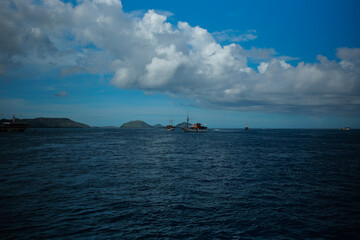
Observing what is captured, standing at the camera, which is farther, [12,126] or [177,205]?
[12,126]

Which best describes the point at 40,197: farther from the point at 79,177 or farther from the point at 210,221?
the point at 210,221

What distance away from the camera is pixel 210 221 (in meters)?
14.1

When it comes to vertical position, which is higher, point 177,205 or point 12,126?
point 12,126

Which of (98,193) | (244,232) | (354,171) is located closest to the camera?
(244,232)

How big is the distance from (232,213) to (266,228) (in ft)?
8.99

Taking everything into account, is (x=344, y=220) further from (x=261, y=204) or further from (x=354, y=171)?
(x=354, y=171)

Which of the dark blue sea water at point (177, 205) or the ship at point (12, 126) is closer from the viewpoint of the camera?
the dark blue sea water at point (177, 205)

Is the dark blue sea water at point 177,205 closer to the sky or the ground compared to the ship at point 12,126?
closer to the ground

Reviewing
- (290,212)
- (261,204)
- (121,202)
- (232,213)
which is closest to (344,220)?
(290,212)

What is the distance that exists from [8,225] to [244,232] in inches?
585

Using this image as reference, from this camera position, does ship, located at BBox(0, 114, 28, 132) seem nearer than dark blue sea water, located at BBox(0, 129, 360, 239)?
No

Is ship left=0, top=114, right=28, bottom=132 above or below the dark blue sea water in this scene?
above

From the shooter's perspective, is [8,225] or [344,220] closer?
[8,225]

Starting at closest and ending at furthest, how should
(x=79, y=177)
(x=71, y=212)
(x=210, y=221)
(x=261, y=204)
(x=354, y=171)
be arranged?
(x=210, y=221), (x=71, y=212), (x=261, y=204), (x=79, y=177), (x=354, y=171)
